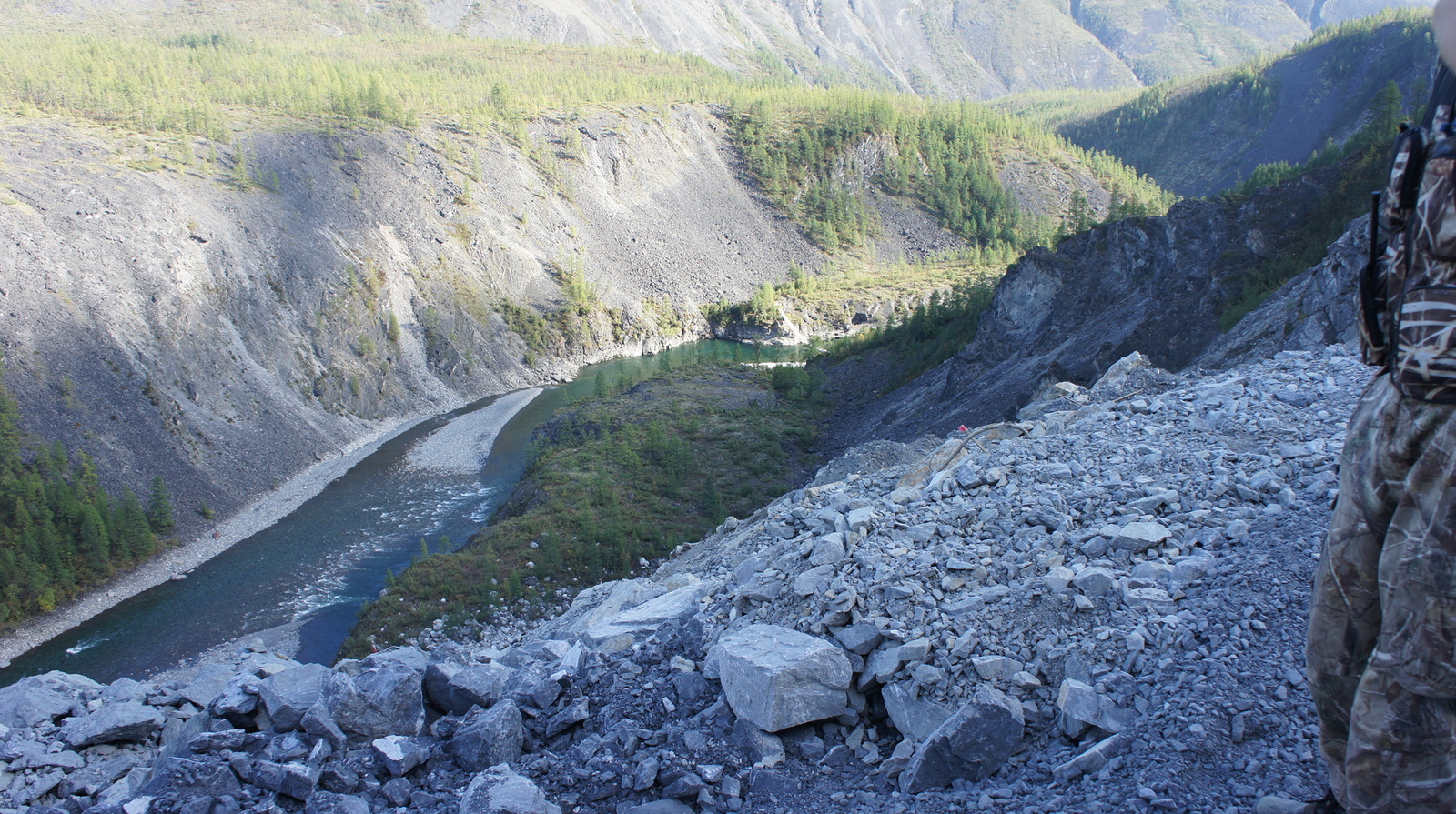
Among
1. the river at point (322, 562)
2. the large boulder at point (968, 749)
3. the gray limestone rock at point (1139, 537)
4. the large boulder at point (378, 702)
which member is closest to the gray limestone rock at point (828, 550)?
the gray limestone rock at point (1139, 537)

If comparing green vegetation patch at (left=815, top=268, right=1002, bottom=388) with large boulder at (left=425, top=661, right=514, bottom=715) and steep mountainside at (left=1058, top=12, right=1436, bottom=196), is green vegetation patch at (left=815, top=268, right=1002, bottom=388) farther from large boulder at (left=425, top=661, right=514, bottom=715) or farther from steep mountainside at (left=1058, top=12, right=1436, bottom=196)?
steep mountainside at (left=1058, top=12, right=1436, bottom=196)

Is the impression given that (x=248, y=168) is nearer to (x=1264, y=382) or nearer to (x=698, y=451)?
(x=698, y=451)

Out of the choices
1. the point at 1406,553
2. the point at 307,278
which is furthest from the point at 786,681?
the point at 307,278

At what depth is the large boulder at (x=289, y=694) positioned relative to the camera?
5.98 m

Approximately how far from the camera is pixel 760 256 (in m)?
87.6

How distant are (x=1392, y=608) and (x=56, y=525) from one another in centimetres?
3595

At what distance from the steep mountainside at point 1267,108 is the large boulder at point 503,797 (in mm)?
140444

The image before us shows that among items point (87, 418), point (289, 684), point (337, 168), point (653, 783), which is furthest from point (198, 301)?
point (653, 783)

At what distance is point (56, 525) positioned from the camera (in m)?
27.1

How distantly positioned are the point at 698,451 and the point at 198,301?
28.8m

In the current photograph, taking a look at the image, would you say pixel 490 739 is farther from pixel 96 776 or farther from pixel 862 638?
pixel 96 776

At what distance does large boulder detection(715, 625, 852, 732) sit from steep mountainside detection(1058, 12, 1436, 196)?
139 m

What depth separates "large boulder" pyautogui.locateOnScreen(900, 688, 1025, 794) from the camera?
15.3 feet

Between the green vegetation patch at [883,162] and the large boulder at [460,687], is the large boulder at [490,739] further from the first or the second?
the green vegetation patch at [883,162]
